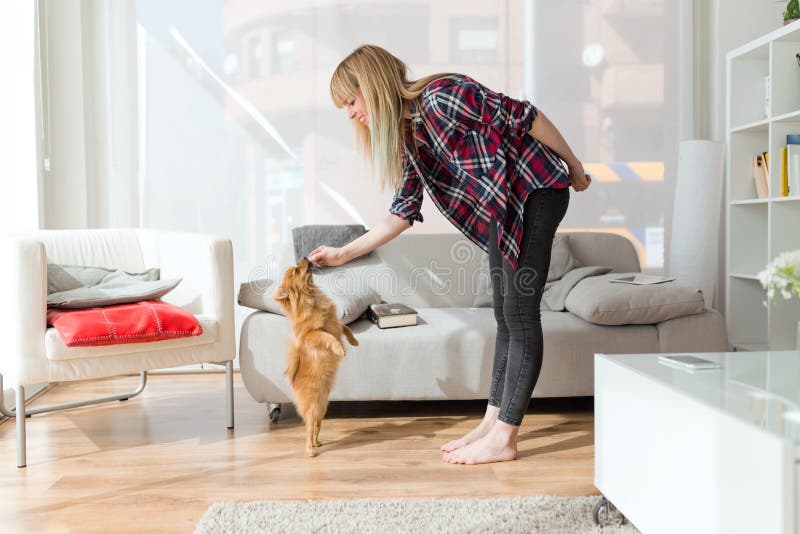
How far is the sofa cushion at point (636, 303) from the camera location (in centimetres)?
262

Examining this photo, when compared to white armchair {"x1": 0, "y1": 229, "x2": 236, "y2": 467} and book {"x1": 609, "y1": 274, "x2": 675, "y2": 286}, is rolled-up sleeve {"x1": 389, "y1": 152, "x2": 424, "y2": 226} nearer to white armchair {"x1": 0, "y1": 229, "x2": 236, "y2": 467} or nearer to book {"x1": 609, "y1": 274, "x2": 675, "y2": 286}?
white armchair {"x1": 0, "y1": 229, "x2": 236, "y2": 467}

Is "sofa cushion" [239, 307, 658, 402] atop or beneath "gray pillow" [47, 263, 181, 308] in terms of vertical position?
beneath

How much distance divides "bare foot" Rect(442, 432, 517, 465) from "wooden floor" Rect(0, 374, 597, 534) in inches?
1.1

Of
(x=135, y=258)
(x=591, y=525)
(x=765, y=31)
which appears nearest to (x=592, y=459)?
(x=591, y=525)

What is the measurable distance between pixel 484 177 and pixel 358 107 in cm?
40

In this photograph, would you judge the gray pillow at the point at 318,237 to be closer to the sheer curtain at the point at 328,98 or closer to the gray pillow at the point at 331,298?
the gray pillow at the point at 331,298

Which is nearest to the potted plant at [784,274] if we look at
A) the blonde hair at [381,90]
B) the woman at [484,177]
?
the woman at [484,177]

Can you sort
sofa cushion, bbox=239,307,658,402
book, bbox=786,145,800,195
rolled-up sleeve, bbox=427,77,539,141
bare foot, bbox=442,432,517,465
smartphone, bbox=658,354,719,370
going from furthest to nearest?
book, bbox=786,145,800,195, sofa cushion, bbox=239,307,658,402, bare foot, bbox=442,432,517,465, rolled-up sleeve, bbox=427,77,539,141, smartphone, bbox=658,354,719,370

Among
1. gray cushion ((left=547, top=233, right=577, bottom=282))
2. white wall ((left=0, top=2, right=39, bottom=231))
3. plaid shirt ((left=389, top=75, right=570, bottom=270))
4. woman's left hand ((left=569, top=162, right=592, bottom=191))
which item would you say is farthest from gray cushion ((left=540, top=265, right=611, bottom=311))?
white wall ((left=0, top=2, right=39, bottom=231))

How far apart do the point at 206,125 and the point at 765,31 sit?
319 centimetres

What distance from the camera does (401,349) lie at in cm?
262

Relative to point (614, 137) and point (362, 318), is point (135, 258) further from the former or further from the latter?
point (614, 137)

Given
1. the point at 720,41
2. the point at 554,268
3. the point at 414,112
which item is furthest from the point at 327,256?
the point at 720,41

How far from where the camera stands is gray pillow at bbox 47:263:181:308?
2.36 m
